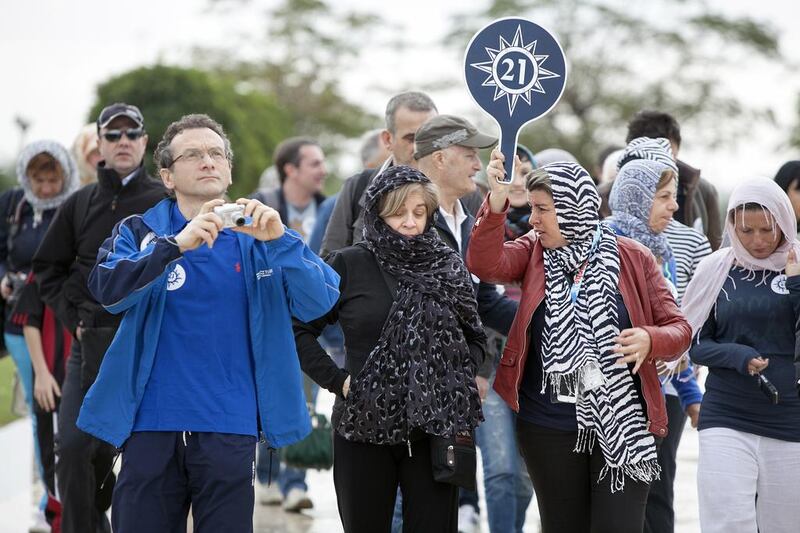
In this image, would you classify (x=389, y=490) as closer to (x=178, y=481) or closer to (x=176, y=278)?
(x=178, y=481)

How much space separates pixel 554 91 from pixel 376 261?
3.59ft

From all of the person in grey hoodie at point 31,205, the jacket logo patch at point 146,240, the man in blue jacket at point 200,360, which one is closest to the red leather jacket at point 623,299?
the man in blue jacket at point 200,360

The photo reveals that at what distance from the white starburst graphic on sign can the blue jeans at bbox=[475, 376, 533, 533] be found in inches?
74.8

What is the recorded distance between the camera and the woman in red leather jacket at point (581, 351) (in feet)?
16.5

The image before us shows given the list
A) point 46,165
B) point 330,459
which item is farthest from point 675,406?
point 46,165

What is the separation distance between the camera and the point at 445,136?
240 inches

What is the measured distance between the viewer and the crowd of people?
456 cm

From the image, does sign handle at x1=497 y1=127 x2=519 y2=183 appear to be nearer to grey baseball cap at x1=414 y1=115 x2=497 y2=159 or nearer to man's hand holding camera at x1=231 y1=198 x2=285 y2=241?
grey baseball cap at x1=414 y1=115 x2=497 y2=159

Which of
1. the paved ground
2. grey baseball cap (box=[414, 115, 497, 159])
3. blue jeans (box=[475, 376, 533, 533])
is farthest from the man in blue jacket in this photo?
the paved ground

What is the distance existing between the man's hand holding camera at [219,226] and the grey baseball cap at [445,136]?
5.94 ft

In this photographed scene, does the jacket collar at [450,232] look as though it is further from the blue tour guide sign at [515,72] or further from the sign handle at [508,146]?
the blue tour guide sign at [515,72]

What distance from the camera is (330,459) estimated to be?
7789mm

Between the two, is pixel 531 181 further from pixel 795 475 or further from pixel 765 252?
pixel 795 475

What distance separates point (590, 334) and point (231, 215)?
1671mm
